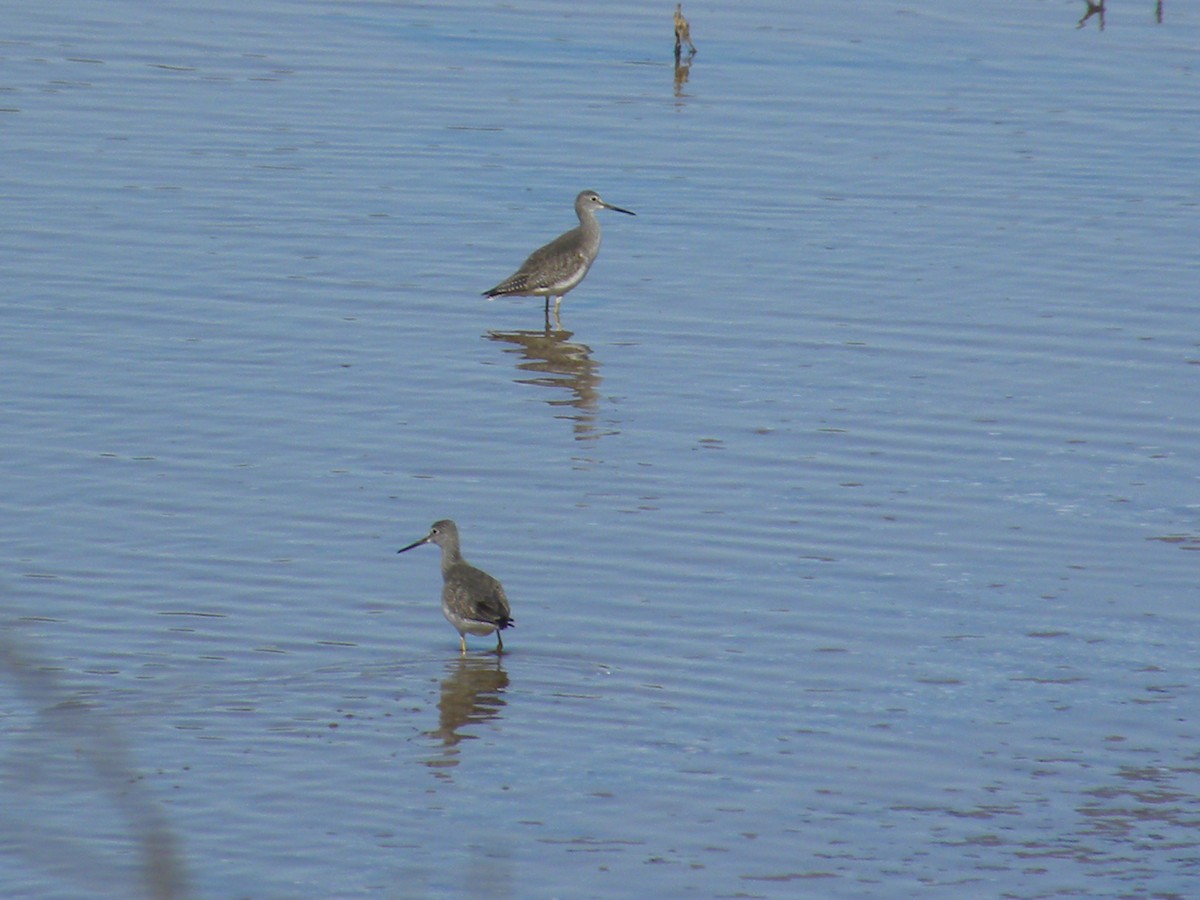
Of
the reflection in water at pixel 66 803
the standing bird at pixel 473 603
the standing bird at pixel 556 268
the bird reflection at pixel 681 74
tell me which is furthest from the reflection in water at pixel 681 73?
the reflection in water at pixel 66 803

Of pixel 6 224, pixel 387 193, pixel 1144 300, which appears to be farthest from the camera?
pixel 387 193

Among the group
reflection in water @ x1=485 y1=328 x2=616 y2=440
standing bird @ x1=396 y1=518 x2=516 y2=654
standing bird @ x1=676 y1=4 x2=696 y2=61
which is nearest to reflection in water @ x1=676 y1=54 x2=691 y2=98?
standing bird @ x1=676 y1=4 x2=696 y2=61

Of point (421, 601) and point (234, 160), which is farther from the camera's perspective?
point (234, 160)

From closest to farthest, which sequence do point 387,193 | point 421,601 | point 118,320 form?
point 421,601
point 118,320
point 387,193

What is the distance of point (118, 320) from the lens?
14.0m

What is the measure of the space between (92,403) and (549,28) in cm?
1447

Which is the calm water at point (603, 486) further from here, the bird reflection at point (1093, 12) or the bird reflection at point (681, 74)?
the bird reflection at point (1093, 12)

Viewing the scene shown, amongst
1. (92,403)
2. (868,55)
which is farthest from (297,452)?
(868,55)

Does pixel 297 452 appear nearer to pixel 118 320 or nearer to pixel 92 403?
pixel 92 403

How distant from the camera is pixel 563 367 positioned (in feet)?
45.8

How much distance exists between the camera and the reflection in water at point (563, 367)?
12.7 m

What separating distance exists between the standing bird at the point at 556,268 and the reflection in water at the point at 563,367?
34 centimetres

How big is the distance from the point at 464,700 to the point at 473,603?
49 cm

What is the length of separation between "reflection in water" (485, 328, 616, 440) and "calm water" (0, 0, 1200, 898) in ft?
0.16
